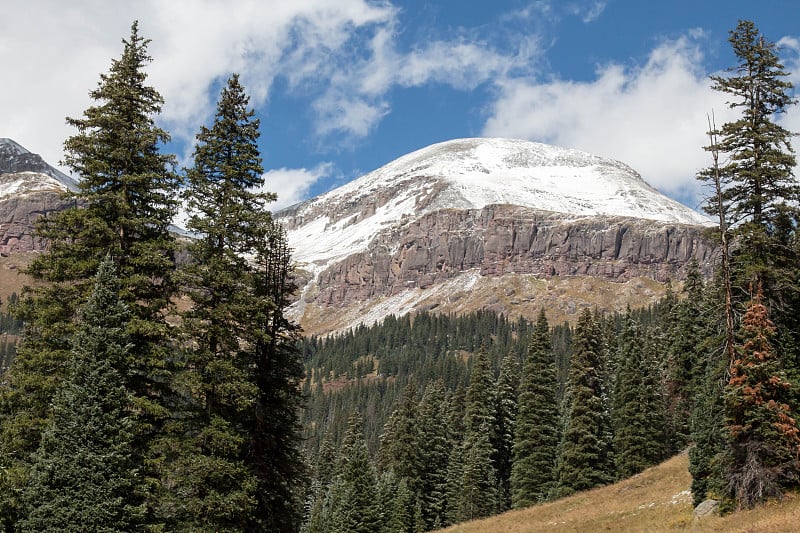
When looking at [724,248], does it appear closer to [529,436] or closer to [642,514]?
[642,514]

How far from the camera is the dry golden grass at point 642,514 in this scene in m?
21.4

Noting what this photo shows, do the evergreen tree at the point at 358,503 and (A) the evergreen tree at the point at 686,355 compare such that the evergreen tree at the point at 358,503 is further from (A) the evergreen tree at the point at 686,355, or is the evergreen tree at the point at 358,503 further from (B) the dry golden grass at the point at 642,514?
(A) the evergreen tree at the point at 686,355

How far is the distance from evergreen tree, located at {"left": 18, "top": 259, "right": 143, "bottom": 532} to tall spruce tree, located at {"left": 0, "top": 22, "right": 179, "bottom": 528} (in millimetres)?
811

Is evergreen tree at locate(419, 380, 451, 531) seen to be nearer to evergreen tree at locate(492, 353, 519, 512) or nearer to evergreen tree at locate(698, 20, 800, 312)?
evergreen tree at locate(492, 353, 519, 512)

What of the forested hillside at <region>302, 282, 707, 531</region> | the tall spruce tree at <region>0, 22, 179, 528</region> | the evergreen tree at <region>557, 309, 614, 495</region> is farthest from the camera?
the forested hillside at <region>302, 282, 707, 531</region>

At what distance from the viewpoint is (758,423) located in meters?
24.0

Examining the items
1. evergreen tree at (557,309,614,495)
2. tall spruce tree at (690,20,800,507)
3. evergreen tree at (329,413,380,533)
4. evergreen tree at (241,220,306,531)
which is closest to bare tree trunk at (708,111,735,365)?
tall spruce tree at (690,20,800,507)

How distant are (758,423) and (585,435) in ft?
85.3

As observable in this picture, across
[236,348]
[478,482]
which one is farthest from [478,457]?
[236,348]

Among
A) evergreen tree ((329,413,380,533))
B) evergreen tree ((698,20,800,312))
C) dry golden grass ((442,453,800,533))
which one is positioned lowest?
evergreen tree ((329,413,380,533))

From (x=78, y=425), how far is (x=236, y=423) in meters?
6.15

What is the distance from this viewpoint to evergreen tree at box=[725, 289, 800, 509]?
23.1 meters

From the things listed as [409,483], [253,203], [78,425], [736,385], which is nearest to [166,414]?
[78,425]

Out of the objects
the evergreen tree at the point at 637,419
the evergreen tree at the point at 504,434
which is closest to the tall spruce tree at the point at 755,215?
the evergreen tree at the point at 637,419
